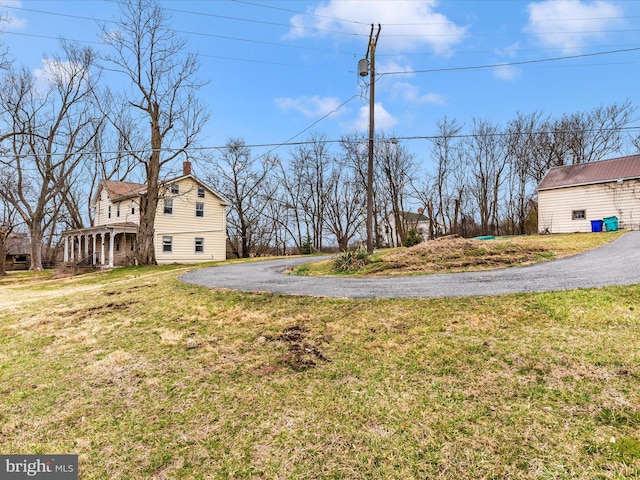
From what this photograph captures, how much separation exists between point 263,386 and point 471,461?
1.99 metres

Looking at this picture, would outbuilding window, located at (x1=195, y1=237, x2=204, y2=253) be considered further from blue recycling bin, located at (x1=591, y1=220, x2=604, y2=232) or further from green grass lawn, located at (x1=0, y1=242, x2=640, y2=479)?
blue recycling bin, located at (x1=591, y1=220, x2=604, y2=232)

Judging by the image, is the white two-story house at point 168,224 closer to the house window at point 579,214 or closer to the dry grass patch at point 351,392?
the dry grass patch at point 351,392

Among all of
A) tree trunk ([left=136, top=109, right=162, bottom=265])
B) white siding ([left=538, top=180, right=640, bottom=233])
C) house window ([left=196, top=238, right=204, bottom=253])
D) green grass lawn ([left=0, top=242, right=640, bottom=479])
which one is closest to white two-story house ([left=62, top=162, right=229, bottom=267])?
house window ([left=196, top=238, right=204, bottom=253])

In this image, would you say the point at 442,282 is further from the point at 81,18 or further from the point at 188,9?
the point at 81,18

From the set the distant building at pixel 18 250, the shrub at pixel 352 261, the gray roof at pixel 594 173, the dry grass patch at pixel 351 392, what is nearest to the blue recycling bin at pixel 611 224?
the gray roof at pixel 594 173

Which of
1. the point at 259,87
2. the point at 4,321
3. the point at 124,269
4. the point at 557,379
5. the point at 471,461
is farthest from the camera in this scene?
the point at 124,269

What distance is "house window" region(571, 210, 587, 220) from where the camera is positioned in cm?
1881

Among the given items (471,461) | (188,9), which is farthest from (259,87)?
(471,461)

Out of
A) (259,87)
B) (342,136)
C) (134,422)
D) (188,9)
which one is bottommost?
(134,422)

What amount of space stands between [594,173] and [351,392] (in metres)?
22.4

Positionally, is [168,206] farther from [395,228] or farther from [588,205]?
[588,205]

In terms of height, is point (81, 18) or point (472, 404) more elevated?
point (81, 18)

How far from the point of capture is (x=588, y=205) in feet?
61.2

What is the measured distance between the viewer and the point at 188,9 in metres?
12.0
